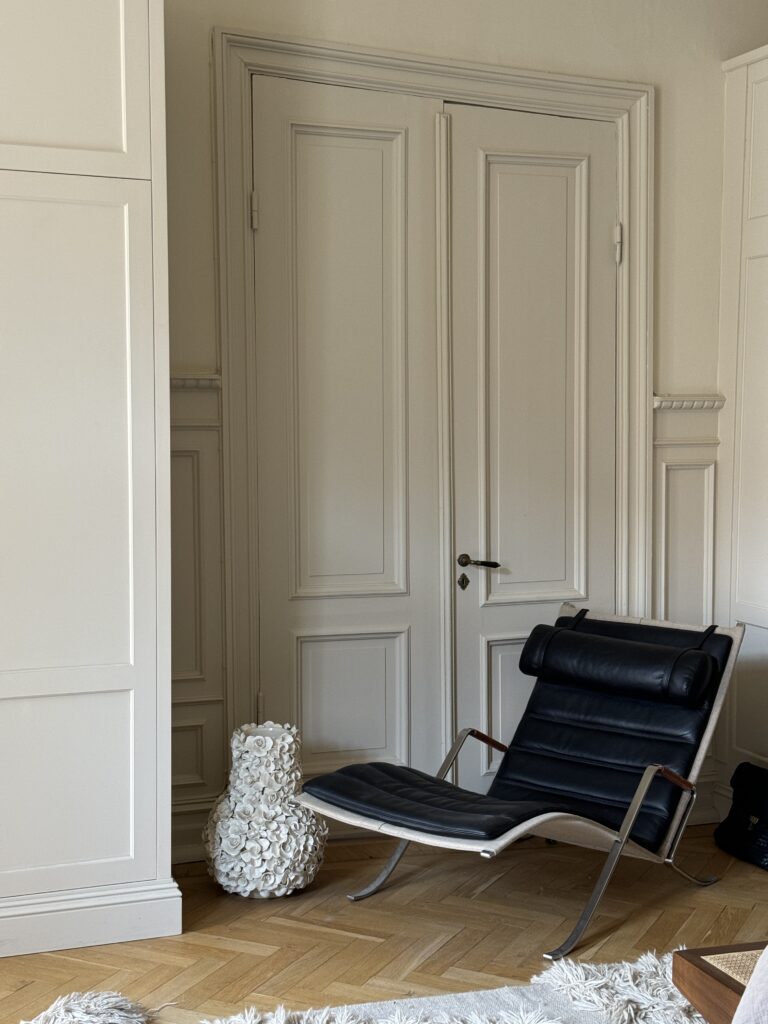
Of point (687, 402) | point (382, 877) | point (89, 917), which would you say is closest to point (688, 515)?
point (687, 402)

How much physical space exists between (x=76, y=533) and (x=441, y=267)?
160 cm

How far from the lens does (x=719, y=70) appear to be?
13.7ft

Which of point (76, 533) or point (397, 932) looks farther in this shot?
point (397, 932)

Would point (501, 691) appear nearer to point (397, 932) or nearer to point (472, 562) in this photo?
point (472, 562)

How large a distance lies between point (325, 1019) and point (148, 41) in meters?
2.51

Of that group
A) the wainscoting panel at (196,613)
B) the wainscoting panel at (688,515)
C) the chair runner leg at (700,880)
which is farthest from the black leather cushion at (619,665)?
the wainscoting panel at (196,613)

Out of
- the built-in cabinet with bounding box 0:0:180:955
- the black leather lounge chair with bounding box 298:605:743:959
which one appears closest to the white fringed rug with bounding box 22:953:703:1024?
the black leather lounge chair with bounding box 298:605:743:959

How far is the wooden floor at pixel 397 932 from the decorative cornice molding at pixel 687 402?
160 cm

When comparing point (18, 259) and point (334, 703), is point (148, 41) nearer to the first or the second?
point (18, 259)

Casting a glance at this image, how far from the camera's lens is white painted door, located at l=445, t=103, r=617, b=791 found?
3936 millimetres

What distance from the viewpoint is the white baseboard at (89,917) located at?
9.78 ft

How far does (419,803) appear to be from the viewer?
10.3 ft

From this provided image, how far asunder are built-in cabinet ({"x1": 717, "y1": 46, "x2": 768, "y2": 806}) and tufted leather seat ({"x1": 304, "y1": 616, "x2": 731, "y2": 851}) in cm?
65

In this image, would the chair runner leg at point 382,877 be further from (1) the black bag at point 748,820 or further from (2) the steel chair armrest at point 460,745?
(1) the black bag at point 748,820
